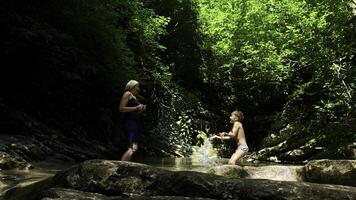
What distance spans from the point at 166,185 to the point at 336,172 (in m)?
4.19

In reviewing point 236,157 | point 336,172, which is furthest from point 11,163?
point 336,172

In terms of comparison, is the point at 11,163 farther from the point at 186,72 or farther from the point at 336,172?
the point at 186,72

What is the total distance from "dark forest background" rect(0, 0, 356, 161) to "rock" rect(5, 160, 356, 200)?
7523mm

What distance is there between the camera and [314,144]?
64.2ft

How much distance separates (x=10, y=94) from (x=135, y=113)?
802 cm

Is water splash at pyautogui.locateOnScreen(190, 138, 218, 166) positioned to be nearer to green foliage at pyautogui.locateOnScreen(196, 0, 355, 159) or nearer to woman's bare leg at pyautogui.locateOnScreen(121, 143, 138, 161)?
green foliage at pyautogui.locateOnScreen(196, 0, 355, 159)

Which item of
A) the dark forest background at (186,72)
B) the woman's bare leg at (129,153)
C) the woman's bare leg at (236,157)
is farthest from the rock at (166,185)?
the dark forest background at (186,72)

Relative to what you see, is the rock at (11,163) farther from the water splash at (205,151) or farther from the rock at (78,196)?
the water splash at (205,151)

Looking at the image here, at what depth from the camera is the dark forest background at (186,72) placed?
15.9m

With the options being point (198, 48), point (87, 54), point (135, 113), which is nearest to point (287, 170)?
point (135, 113)

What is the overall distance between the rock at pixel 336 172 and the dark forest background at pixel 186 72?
8.01 m

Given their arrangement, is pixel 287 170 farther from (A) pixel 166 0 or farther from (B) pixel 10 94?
(A) pixel 166 0

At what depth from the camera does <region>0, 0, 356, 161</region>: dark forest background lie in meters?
15.9

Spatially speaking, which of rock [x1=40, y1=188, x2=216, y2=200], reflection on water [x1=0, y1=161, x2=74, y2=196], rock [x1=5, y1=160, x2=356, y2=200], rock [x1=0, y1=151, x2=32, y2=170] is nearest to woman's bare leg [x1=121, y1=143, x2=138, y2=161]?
reflection on water [x1=0, y1=161, x2=74, y2=196]
